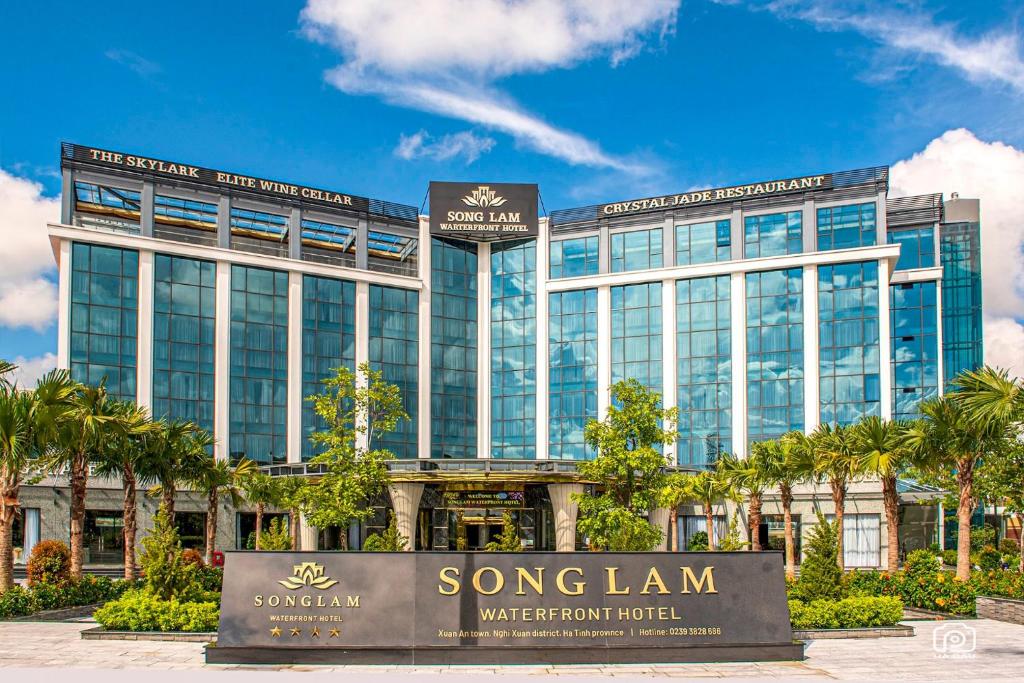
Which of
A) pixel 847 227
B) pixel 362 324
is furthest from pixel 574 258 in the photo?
Result: pixel 847 227

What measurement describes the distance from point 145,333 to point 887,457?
150 ft

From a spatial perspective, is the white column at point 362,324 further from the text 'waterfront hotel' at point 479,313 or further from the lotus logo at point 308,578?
the lotus logo at point 308,578

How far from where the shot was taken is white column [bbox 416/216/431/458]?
71375 mm

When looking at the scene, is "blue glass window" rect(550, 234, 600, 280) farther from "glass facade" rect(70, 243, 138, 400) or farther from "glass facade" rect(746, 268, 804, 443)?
"glass facade" rect(70, 243, 138, 400)

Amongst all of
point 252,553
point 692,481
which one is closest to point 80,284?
point 692,481

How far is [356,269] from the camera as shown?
70938 millimetres

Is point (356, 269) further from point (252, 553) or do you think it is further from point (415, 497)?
point (252, 553)

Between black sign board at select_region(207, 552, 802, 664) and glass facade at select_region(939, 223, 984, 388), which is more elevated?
glass facade at select_region(939, 223, 984, 388)

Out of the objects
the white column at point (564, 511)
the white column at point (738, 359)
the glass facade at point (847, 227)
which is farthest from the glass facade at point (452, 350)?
the glass facade at point (847, 227)

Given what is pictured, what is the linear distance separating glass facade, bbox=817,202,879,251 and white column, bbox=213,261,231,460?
41.2 metres

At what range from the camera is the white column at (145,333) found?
61031 millimetres

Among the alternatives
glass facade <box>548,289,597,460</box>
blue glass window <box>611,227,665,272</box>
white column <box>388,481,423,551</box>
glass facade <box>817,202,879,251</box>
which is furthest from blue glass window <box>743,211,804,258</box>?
white column <box>388,481,423,551</box>

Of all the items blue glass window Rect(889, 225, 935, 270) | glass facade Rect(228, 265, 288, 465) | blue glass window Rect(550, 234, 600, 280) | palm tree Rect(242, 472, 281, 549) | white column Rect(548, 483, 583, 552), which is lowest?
white column Rect(548, 483, 583, 552)

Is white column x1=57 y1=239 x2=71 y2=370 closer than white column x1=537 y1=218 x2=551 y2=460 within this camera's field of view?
Yes
